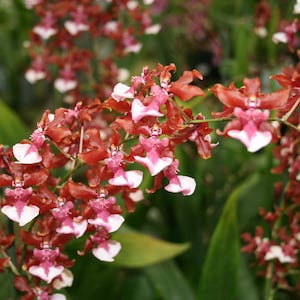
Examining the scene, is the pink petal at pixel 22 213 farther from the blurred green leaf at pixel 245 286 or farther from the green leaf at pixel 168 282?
the blurred green leaf at pixel 245 286

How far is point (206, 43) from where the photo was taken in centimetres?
161

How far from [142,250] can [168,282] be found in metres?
0.07

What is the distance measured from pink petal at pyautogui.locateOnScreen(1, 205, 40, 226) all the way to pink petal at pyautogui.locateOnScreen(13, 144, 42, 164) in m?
0.05

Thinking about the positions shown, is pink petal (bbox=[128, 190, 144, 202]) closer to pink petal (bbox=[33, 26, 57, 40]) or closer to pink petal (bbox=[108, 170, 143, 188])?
pink petal (bbox=[108, 170, 143, 188])

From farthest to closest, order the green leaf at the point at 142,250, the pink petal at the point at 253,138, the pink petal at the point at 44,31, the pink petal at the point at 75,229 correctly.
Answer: the pink petal at the point at 44,31
the green leaf at the point at 142,250
the pink petal at the point at 75,229
the pink petal at the point at 253,138

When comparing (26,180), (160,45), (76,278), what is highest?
(26,180)

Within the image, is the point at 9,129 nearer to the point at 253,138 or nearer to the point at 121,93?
the point at 121,93

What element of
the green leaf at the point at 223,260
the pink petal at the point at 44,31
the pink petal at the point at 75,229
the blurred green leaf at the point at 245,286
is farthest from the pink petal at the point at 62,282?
the pink petal at the point at 44,31

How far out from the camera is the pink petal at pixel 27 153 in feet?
1.93

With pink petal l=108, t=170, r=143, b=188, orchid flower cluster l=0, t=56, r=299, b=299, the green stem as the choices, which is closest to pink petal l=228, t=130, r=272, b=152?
orchid flower cluster l=0, t=56, r=299, b=299

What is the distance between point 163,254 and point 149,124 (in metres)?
0.42

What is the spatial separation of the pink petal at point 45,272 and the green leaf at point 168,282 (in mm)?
321

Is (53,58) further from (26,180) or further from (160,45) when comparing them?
(26,180)

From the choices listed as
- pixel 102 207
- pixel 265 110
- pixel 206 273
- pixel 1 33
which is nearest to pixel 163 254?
pixel 206 273
